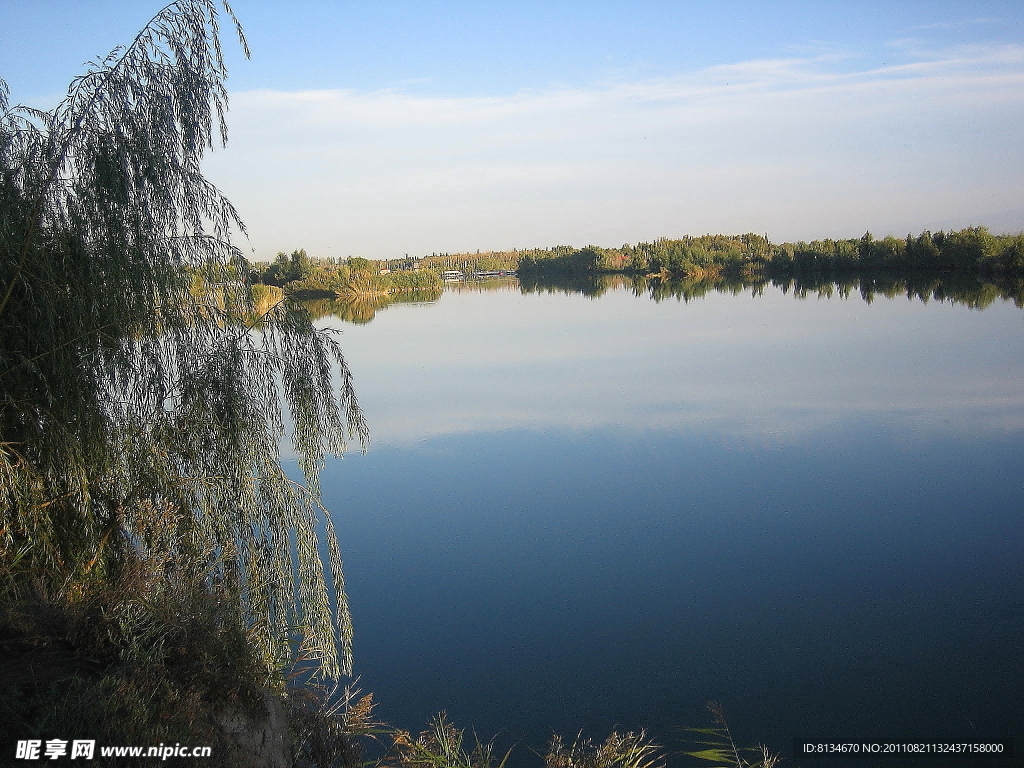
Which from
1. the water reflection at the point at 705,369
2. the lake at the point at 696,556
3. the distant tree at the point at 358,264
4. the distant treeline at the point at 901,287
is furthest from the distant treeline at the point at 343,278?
the lake at the point at 696,556

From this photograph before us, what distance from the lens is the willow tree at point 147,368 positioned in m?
3.54

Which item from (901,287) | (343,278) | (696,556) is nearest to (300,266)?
(343,278)

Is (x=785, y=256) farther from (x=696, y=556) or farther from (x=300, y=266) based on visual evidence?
(x=696, y=556)

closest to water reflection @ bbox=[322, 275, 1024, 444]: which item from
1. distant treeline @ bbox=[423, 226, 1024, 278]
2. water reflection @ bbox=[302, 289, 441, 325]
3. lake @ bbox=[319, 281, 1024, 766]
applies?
lake @ bbox=[319, 281, 1024, 766]

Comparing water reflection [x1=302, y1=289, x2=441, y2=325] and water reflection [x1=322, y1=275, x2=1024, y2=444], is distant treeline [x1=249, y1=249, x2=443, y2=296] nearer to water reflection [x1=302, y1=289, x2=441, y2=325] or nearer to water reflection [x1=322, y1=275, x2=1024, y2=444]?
water reflection [x1=302, y1=289, x2=441, y2=325]

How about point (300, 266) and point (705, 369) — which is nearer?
point (705, 369)

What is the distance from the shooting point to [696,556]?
7168mm

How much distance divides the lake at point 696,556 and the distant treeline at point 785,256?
37368mm

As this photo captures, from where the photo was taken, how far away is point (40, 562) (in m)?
3.54

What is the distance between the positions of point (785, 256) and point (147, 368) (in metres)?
67.0

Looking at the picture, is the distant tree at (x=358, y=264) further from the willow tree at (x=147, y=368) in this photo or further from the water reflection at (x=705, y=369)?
the willow tree at (x=147, y=368)

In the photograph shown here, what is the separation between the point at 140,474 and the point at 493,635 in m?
3.07

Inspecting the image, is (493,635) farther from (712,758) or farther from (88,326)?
(88,326)

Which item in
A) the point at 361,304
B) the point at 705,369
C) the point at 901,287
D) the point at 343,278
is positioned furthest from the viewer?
the point at 343,278
